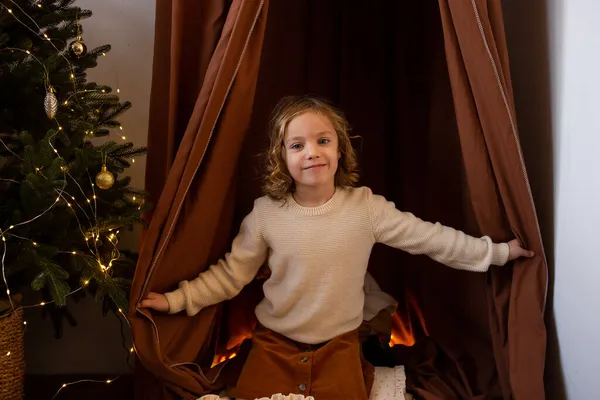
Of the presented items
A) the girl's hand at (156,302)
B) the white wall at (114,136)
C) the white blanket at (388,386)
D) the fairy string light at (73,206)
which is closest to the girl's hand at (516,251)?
the white blanket at (388,386)

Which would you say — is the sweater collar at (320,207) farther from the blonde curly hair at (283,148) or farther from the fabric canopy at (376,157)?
the fabric canopy at (376,157)

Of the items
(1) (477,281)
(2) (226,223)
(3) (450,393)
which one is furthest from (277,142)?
(3) (450,393)

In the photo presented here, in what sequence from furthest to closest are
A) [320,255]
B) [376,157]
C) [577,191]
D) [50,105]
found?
[376,157], [320,255], [50,105], [577,191]

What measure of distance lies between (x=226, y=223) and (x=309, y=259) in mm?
296

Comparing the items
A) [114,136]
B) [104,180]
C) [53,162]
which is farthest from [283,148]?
[114,136]

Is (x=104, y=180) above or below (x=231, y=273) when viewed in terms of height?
above

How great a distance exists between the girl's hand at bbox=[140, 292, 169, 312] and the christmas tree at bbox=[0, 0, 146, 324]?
0.23 feet

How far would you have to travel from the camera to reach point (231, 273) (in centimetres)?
171

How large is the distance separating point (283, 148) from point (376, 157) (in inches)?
23.9

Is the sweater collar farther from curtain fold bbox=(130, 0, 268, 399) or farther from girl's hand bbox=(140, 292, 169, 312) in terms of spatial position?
girl's hand bbox=(140, 292, 169, 312)

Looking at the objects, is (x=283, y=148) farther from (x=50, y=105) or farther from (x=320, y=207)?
(x=50, y=105)

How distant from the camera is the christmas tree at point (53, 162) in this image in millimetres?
1520

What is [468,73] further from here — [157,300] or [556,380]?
[157,300]

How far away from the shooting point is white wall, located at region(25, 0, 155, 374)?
2.16m
